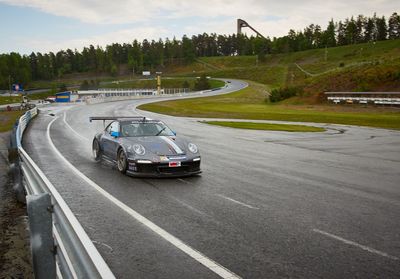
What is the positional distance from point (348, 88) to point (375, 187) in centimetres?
4165

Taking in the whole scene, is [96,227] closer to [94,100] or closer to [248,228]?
[248,228]

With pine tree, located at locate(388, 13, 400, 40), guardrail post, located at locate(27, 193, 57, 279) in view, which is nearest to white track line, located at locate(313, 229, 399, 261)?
guardrail post, located at locate(27, 193, 57, 279)

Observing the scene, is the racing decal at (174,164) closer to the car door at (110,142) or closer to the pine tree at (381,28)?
the car door at (110,142)

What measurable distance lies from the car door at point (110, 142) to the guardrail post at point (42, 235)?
25.8 ft

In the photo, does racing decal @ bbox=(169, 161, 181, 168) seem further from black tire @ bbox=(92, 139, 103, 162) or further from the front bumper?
black tire @ bbox=(92, 139, 103, 162)

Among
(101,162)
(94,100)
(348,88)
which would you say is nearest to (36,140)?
(101,162)

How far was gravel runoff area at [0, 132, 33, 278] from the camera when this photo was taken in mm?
5305

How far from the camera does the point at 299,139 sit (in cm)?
1992

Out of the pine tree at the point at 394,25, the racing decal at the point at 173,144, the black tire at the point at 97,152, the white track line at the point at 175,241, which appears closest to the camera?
the white track line at the point at 175,241

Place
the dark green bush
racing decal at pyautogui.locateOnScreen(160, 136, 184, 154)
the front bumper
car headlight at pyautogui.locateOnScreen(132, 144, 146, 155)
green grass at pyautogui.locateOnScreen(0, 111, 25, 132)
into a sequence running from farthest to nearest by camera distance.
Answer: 1. the dark green bush
2. green grass at pyautogui.locateOnScreen(0, 111, 25, 132)
3. racing decal at pyautogui.locateOnScreen(160, 136, 184, 154)
4. car headlight at pyautogui.locateOnScreen(132, 144, 146, 155)
5. the front bumper

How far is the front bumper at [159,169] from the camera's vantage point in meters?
10.1

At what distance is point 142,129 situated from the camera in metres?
11.8

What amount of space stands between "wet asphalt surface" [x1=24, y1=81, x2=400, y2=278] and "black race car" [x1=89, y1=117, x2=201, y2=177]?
0.30 meters

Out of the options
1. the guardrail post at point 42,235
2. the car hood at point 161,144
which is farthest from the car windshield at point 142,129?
the guardrail post at point 42,235
